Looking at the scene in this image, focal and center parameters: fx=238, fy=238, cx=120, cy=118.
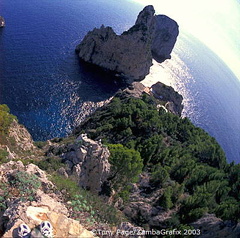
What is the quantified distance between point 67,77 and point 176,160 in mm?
65698

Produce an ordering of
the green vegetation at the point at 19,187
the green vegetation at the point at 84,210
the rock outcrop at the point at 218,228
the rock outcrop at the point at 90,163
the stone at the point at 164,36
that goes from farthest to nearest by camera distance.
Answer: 1. the stone at the point at 164,36
2. the rock outcrop at the point at 90,163
3. the rock outcrop at the point at 218,228
4. the green vegetation at the point at 84,210
5. the green vegetation at the point at 19,187

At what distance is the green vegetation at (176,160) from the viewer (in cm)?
3456

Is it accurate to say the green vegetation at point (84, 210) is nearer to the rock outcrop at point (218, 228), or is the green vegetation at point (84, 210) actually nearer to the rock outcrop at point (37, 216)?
the rock outcrop at point (37, 216)

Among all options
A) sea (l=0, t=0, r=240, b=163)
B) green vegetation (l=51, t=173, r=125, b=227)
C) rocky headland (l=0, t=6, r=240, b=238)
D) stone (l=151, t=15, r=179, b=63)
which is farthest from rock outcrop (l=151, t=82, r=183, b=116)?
green vegetation (l=51, t=173, r=125, b=227)

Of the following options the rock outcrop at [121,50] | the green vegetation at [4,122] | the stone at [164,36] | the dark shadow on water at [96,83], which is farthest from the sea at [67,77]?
the green vegetation at [4,122]

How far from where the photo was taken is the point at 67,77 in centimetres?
9825

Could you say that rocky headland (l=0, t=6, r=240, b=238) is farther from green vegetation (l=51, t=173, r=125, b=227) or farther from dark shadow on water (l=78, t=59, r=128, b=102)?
dark shadow on water (l=78, t=59, r=128, b=102)

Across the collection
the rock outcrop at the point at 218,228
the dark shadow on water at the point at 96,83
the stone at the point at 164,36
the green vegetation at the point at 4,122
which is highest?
the stone at the point at 164,36

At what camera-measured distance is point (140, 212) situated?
32.1 meters

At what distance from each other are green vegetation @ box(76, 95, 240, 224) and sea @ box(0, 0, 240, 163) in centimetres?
1864

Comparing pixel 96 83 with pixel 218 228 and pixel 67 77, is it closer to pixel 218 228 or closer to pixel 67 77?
pixel 67 77

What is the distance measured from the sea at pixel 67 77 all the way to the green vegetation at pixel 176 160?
18.6 m

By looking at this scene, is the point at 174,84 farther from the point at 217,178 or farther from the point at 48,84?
the point at 217,178

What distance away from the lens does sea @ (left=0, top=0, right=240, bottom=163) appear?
7969cm
